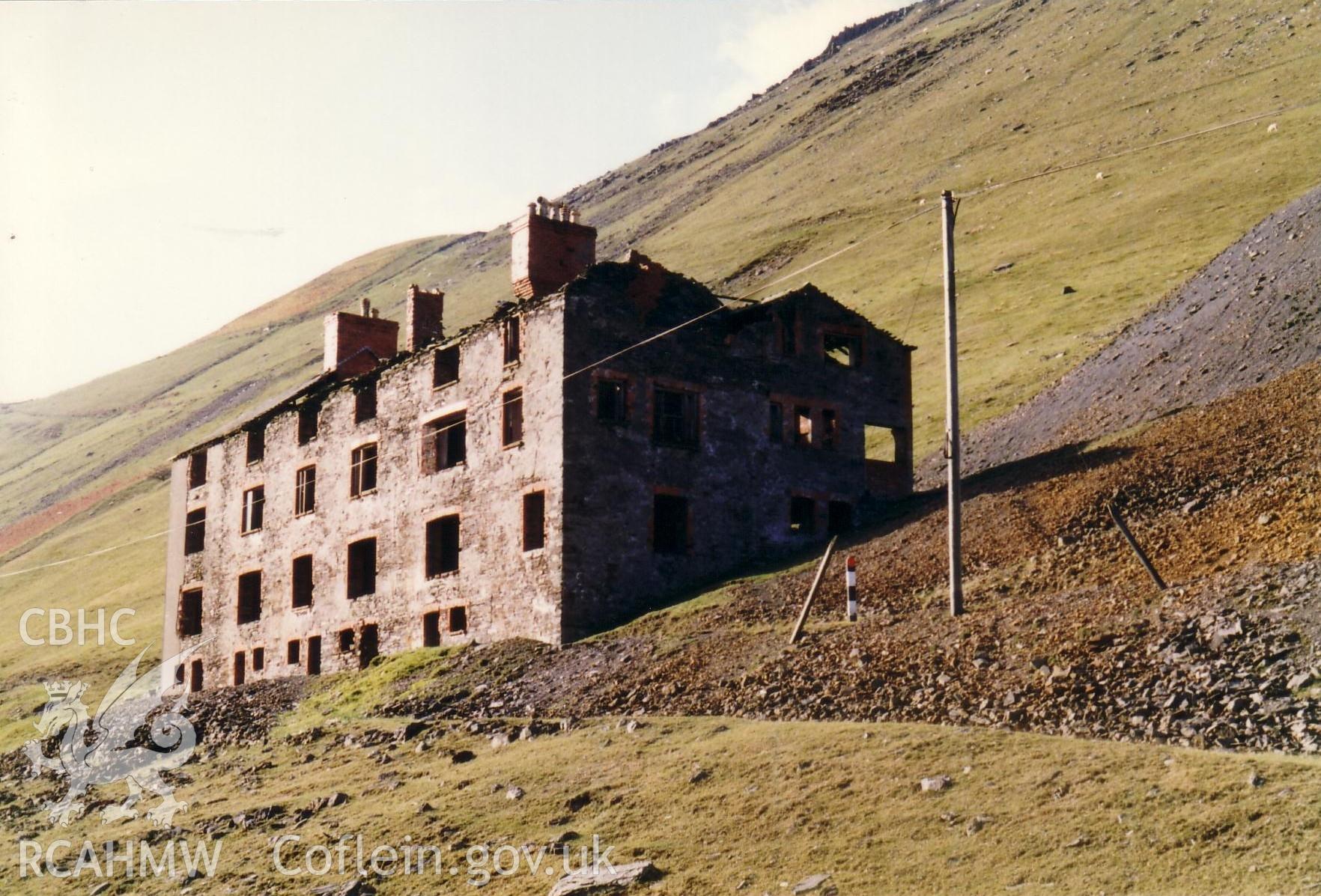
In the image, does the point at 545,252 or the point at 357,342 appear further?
the point at 357,342

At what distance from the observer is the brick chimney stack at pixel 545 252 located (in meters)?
39.7

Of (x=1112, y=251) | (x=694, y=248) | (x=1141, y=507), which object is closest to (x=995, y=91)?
(x=694, y=248)

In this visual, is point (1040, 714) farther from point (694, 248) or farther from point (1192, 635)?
point (694, 248)

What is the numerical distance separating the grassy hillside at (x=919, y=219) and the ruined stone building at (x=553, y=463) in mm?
15479

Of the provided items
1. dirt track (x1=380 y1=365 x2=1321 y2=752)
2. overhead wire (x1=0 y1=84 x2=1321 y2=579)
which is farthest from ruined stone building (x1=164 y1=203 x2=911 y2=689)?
dirt track (x1=380 y1=365 x2=1321 y2=752)

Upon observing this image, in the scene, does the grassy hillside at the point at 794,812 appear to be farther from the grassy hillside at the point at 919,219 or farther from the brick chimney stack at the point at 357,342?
the grassy hillside at the point at 919,219

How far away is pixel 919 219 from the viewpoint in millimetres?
99625

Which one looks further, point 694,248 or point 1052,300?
point 694,248

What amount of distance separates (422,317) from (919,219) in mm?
60642

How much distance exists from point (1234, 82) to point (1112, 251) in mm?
27520

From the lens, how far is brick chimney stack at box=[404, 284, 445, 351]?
150 feet

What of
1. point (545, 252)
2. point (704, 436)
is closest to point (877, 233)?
point (545, 252)

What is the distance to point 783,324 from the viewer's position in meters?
42.2

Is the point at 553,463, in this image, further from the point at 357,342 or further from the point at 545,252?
the point at 357,342
